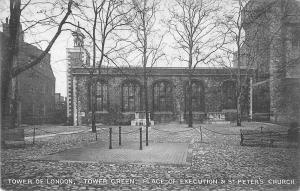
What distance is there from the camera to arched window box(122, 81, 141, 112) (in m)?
34.6

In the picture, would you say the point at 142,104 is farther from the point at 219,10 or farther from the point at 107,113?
the point at 219,10

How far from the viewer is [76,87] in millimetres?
33656

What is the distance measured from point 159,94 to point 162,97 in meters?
0.50

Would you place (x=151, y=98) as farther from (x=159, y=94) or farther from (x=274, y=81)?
(x=274, y=81)

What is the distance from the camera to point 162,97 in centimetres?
3462

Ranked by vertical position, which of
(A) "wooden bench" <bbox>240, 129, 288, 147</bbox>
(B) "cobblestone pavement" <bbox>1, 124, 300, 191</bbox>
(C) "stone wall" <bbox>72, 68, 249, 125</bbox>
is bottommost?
(B) "cobblestone pavement" <bbox>1, 124, 300, 191</bbox>

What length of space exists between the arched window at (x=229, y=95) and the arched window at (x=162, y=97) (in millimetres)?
6361

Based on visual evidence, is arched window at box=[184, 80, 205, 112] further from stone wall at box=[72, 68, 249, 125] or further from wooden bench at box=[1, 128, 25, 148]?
wooden bench at box=[1, 128, 25, 148]

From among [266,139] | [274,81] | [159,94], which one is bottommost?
[266,139]

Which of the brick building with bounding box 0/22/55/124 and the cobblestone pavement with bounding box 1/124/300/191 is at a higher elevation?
the brick building with bounding box 0/22/55/124

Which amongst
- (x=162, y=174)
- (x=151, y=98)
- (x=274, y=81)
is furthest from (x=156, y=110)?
(x=162, y=174)

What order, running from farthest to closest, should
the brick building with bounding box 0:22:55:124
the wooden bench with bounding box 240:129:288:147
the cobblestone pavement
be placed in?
the brick building with bounding box 0:22:55:124 < the wooden bench with bounding box 240:129:288:147 < the cobblestone pavement

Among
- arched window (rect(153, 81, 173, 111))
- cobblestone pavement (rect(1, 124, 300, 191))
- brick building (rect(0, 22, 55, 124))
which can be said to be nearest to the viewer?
cobblestone pavement (rect(1, 124, 300, 191))

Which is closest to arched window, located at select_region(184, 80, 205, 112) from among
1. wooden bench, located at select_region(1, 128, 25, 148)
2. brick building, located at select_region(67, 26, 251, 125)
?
brick building, located at select_region(67, 26, 251, 125)
